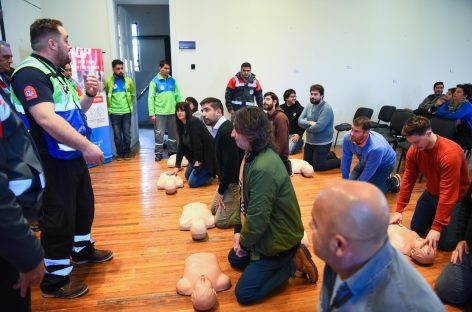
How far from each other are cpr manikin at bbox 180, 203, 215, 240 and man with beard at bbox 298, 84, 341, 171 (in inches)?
82.4

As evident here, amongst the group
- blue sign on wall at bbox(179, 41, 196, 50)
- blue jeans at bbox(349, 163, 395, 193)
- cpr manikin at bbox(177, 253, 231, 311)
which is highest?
blue sign on wall at bbox(179, 41, 196, 50)

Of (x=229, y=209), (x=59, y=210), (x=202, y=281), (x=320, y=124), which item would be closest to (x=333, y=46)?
(x=320, y=124)

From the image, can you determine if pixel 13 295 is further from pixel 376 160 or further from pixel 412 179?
pixel 376 160

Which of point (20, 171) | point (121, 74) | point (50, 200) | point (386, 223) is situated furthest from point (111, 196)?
point (386, 223)

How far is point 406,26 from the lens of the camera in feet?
19.5

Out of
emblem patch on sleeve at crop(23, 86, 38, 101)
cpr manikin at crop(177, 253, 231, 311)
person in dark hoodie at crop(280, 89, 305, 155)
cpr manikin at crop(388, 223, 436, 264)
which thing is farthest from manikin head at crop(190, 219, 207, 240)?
person in dark hoodie at crop(280, 89, 305, 155)

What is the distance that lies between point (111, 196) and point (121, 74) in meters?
2.21

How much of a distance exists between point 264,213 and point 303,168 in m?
2.52

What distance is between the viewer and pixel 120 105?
4980 millimetres

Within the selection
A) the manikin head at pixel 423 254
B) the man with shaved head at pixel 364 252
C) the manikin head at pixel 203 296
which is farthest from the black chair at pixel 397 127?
the man with shaved head at pixel 364 252

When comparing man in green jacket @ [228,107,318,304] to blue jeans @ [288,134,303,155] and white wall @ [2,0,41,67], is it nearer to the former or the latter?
blue jeans @ [288,134,303,155]

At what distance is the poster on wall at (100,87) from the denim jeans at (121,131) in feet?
A: 0.85

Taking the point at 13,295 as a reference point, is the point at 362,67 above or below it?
above

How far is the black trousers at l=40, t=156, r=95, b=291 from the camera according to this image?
5.86 feet
